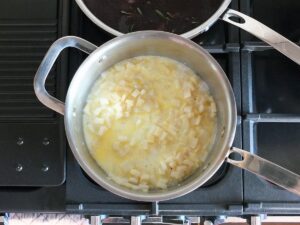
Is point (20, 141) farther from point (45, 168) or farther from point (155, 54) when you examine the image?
point (155, 54)

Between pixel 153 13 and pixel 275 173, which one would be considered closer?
pixel 275 173

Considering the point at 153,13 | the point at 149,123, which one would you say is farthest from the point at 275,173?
the point at 153,13

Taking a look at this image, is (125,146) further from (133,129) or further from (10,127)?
(10,127)

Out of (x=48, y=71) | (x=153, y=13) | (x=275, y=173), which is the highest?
(x=153, y=13)

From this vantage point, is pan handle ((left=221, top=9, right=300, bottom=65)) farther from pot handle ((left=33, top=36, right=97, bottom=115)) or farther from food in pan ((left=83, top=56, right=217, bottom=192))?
pot handle ((left=33, top=36, right=97, bottom=115))

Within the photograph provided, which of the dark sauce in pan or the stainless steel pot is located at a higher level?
the dark sauce in pan

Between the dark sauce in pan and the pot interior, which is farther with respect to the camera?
the dark sauce in pan

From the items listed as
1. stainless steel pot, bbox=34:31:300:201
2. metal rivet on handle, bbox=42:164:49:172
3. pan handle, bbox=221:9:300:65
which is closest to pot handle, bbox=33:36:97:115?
stainless steel pot, bbox=34:31:300:201
